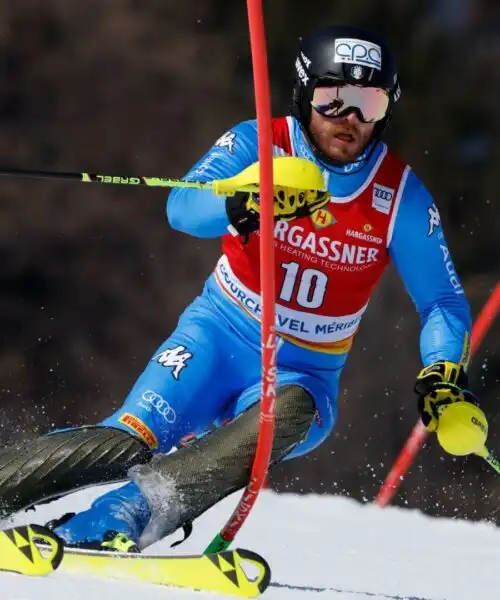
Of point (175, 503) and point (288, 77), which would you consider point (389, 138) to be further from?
point (175, 503)

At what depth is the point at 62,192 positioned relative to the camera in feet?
23.4

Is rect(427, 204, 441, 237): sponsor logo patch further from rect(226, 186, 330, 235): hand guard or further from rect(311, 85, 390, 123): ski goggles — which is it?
rect(226, 186, 330, 235): hand guard

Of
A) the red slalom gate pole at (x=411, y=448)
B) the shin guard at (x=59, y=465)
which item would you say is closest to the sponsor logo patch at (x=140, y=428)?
the shin guard at (x=59, y=465)

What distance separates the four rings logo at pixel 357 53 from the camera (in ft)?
11.1

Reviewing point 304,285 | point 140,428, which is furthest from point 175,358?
point 304,285

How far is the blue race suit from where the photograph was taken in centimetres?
328

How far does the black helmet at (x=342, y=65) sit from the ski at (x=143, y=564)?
1.20 meters

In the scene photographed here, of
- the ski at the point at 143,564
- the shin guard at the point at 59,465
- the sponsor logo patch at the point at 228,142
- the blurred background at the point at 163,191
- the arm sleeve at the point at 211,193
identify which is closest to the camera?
the ski at the point at 143,564

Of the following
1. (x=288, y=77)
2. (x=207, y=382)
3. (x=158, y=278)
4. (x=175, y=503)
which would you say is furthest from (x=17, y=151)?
(x=175, y=503)

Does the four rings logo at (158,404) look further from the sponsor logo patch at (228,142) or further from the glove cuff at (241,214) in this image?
the sponsor logo patch at (228,142)

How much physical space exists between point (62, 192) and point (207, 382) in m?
3.90

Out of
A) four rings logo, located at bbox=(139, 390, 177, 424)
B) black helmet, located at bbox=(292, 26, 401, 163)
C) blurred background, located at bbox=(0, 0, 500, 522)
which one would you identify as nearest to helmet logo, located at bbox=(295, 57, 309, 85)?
black helmet, located at bbox=(292, 26, 401, 163)

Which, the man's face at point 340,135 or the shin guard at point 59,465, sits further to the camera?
the man's face at point 340,135

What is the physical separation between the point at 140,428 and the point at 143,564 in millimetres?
482
